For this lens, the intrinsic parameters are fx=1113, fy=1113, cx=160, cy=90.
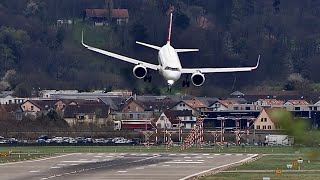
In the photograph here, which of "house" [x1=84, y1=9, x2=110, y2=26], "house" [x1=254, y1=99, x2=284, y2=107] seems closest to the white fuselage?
"house" [x1=254, y1=99, x2=284, y2=107]

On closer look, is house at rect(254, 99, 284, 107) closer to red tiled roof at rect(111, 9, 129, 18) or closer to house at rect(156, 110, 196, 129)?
house at rect(156, 110, 196, 129)

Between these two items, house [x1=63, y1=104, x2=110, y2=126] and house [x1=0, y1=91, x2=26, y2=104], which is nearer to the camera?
house [x1=63, y1=104, x2=110, y2=126]

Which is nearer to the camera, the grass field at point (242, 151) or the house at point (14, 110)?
the grass field at point (242, 151)

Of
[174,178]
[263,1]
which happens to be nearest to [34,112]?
[263,1]

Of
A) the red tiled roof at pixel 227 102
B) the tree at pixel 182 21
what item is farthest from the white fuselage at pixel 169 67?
the tree at pixel 182 21

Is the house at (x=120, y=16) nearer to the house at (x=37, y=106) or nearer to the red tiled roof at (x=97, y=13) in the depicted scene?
the red tiled roof at (x=97, y=13)

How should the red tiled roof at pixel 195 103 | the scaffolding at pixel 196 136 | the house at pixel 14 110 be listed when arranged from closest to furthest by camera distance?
1. the scaffolding at pixel 196 136
2. the red tiled roof at pixel 195 103
3. the house at pixel 14 110

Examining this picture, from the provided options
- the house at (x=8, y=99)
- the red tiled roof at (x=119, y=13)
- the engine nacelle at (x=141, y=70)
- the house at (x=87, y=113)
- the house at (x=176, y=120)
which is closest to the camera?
the engine nacelle at (x=141, y=70)
